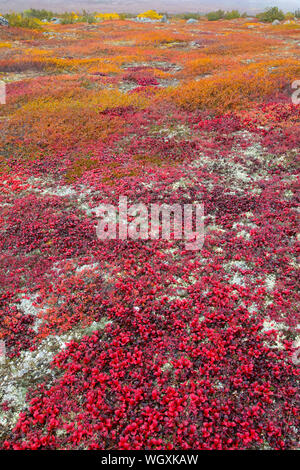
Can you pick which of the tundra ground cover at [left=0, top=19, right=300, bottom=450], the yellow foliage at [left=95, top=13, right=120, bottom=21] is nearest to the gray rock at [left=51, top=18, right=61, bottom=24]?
the yellow foliage at [left=95, top=13, right=120, bottom=21]

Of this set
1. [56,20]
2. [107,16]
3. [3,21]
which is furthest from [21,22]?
[107,16]

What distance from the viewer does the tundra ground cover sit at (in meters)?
7.07

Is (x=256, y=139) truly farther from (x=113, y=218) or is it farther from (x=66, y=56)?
(x=66, y=56)

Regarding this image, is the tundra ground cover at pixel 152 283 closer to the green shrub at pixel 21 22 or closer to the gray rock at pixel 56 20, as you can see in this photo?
the green shrub at pixel 21 22

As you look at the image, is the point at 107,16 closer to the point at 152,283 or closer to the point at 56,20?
the point at 56,20

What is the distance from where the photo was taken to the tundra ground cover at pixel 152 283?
7.07 m

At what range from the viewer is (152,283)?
10.6 meters

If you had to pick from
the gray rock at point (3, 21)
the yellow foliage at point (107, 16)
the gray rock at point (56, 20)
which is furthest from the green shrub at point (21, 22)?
the yellow foliage at point (107, 16)

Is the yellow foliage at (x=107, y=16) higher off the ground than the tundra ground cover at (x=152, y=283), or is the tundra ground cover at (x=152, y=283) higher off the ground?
the yellow foliage at (x=107, y=16)

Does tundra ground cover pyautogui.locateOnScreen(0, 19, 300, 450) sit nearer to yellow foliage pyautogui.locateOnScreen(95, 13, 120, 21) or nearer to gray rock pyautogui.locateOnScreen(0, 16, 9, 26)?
gray rock pyautogui.locateOnScreen(0, 16, 9, 26)
